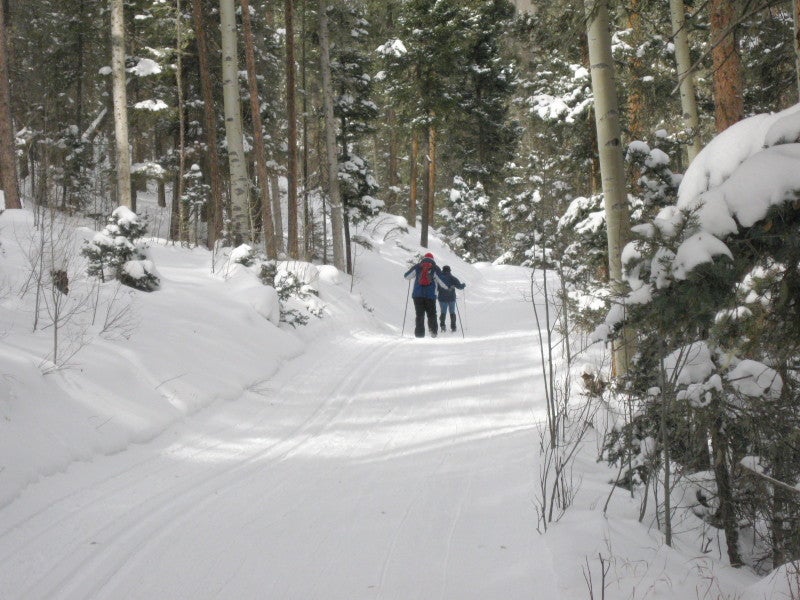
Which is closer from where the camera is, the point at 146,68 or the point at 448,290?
the point at 448,290

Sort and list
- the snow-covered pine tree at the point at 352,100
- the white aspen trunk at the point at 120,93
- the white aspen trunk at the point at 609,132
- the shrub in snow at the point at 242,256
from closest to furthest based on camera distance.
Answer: the white aspen trunk at the point at 609,132 < the shrub in snow at the point at 242,256 < the white aspen trunk at the point at 120,93 < the snow-covered pine tree at the point at 352,100

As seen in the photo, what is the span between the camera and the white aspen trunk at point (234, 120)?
12711 mm

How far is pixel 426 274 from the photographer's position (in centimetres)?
1358

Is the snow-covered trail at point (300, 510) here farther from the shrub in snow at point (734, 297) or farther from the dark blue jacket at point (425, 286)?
the dark blue jacket at point (425, 286)

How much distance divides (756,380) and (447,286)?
10.5m

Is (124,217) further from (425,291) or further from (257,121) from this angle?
(425,291)

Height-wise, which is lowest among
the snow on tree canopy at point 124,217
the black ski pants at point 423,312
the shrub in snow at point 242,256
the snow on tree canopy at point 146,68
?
the black ski pants at point 423,312

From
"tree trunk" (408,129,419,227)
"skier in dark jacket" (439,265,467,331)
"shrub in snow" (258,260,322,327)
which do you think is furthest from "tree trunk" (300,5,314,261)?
"tree trunk" (408,129,419,227)

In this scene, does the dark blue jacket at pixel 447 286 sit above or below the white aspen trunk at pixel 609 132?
below

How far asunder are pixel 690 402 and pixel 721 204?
156 centimetres

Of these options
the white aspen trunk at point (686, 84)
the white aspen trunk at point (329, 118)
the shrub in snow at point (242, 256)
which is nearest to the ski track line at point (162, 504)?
the shrub in snow at point (242, 256)

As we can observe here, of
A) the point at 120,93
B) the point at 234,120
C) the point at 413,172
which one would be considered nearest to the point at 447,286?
the point at 234,120

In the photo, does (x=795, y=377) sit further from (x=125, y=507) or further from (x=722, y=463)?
(x=125, y=507)

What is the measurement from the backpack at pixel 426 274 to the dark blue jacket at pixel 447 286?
409 mm
